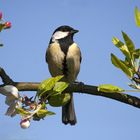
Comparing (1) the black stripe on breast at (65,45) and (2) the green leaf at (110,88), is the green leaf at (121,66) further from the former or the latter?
(1) the black stripe on breast at (65,45)

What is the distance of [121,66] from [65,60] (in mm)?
3128

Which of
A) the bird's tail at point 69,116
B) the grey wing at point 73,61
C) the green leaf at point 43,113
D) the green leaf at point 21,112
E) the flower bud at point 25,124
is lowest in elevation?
the bird's tail at point 69,116

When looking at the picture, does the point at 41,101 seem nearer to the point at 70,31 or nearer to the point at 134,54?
the point at 134,54

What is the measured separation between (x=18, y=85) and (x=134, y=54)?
753 millimetres

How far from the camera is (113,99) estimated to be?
2307mm

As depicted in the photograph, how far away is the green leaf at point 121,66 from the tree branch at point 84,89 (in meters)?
0.18

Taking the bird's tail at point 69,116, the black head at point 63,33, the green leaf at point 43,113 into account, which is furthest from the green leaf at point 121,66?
the black head at point 63,33

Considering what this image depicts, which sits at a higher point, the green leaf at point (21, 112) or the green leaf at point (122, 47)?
the green leaf at point (122, 47)

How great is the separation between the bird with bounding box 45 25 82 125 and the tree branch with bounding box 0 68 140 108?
86.3 inches

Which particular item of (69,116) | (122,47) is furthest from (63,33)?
(122,47)

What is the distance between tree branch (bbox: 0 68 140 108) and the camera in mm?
2285

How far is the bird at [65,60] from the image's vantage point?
205 inches

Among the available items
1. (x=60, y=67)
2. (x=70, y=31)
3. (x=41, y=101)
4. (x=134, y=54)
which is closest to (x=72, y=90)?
(x=41, y=101)

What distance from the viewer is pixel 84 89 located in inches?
97.0
